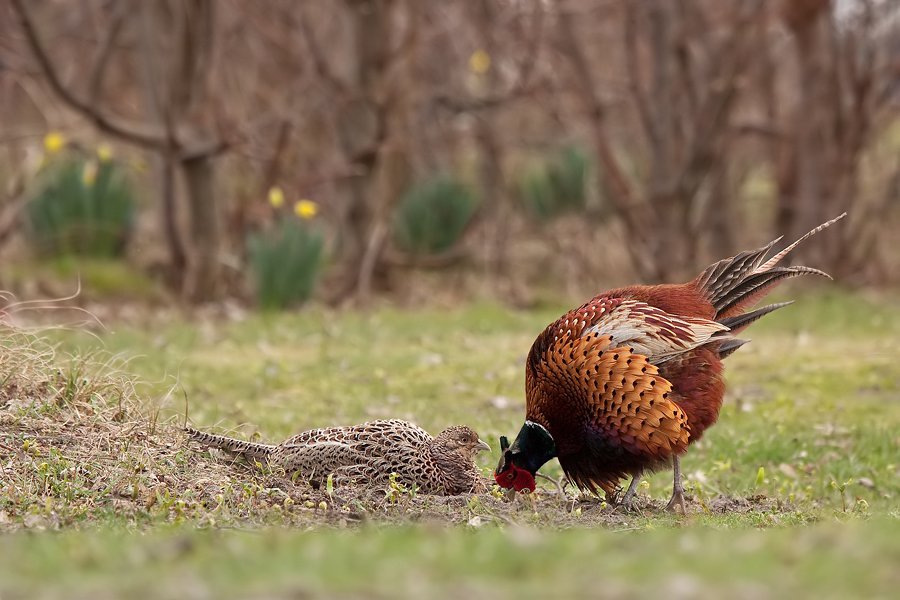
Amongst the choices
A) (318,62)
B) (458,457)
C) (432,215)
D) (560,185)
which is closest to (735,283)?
(458,457)

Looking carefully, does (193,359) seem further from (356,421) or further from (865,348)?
(865,348)

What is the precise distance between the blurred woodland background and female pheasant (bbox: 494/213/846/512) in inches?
305

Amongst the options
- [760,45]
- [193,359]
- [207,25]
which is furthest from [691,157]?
[193,359]

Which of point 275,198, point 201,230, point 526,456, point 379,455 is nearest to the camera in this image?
point 526,456

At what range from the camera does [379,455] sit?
17.8ft

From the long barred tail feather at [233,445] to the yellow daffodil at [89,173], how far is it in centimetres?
887

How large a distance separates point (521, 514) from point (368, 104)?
37.5 ft

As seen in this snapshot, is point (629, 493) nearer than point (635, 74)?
Yes

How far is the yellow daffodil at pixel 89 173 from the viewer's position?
13766mm

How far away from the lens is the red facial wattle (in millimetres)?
5328

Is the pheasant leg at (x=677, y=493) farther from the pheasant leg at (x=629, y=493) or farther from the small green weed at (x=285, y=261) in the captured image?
the small green weed at (x=285, y=261)

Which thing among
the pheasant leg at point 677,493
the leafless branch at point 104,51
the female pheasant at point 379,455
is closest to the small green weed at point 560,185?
the leafless branch at point 104,51

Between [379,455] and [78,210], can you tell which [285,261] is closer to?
[78,210]

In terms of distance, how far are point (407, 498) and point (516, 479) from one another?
0.56 metres
